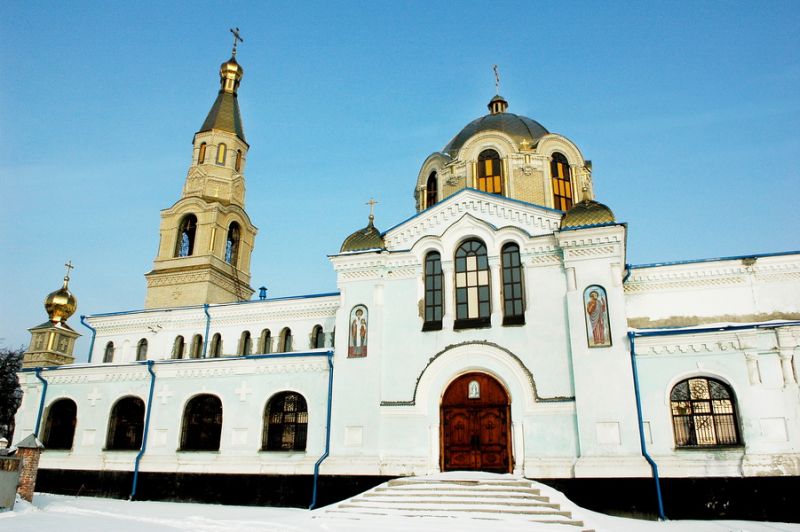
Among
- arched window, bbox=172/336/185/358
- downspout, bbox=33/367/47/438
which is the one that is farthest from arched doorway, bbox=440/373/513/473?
downspout, bbox=33/367/47/438

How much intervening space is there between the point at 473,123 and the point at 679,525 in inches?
659

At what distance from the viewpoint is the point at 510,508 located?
12648mm

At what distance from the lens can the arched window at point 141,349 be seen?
78.2 feet

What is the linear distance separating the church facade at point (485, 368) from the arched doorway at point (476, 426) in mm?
37

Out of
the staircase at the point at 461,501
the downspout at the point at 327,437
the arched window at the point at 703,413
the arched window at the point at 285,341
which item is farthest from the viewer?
the arched window at the point at 285,341

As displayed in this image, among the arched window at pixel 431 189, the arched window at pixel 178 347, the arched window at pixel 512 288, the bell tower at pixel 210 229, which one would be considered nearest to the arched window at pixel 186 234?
the bell tower at pixel 210 229

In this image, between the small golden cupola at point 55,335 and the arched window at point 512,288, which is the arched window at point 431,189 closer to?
the arched window at point 512,288

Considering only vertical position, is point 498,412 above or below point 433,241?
below

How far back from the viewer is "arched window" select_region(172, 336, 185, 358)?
23.2 m

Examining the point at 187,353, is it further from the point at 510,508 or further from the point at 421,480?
the point at 510,508

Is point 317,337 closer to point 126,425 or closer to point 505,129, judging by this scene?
point 126,425

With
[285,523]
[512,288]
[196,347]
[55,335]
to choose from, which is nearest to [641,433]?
[512,288]

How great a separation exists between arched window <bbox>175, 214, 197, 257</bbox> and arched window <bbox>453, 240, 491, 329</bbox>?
1464 cm

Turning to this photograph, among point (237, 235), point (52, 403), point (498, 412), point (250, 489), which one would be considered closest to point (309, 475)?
point (250, 489)
